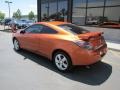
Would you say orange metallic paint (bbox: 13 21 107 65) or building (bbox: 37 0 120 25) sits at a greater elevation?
building (bbox: 37 0 120 25)

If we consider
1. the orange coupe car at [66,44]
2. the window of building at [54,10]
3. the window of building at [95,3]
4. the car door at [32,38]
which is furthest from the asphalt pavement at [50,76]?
the window of building at [54,10]

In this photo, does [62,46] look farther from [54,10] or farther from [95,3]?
[54,10]

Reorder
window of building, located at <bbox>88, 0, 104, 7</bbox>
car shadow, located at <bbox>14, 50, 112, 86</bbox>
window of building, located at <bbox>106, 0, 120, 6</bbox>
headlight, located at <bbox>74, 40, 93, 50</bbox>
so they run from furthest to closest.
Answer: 1. window of building, located at <bbox>88, 0, 104, 7</bbox>
2. window of building, located at <bbox>106, 0, 120, 6</bbox>
3. headlight, located at <bbox>74, 40, 93, 50</bbox>
4. car shadow, located at <bbox>14, 50, 112, 86</bbox>

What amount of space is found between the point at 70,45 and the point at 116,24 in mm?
8169

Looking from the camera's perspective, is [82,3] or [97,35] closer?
[97,35]

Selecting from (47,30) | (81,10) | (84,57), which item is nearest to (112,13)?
(81,10)

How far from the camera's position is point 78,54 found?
506 cm

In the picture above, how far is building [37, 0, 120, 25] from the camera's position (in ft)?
42.2

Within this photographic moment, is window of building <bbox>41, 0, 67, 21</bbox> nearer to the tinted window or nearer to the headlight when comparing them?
the tinted window

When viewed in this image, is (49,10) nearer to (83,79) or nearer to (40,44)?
(40,44)

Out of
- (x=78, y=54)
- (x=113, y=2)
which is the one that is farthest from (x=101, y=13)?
(x=78, y=54)

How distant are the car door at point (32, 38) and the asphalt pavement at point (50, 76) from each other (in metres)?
0.55

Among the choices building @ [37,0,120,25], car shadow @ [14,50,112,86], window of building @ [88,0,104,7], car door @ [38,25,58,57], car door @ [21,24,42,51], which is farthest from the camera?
window of building @ [88,0,104,7]

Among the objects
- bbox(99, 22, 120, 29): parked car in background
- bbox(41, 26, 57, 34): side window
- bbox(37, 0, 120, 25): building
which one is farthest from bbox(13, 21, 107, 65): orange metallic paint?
bbox(37, 0, 120, 25): building
